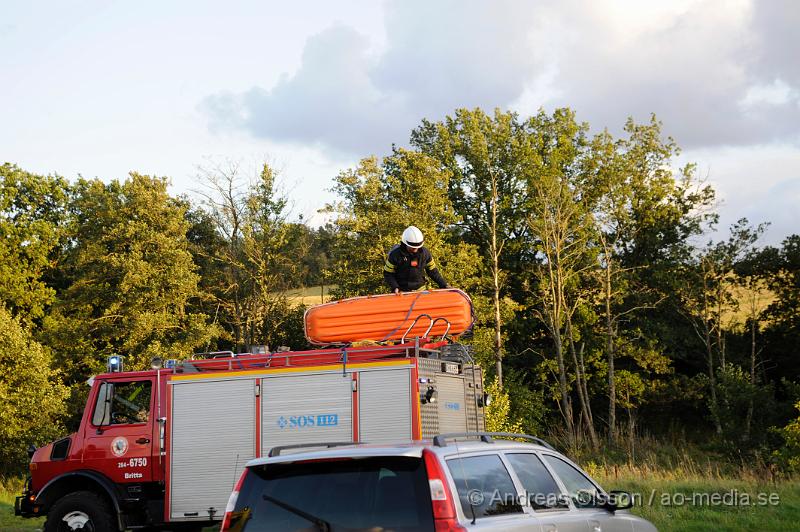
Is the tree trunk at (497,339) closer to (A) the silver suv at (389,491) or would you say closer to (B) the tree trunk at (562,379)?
(B) the tree trunk at (562,379)

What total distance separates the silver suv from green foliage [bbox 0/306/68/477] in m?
33.5

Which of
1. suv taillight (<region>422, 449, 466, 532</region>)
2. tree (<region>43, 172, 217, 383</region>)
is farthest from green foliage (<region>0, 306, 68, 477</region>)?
suv taillight (<region>422, 449, 466, 532</region>)

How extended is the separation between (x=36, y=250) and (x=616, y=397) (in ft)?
101

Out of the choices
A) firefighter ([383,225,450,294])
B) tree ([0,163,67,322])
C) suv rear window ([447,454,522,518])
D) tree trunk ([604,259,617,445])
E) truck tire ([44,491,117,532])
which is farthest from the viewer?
tree trunk ([604,259,617,445])

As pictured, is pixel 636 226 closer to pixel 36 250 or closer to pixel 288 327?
pixel 288 327

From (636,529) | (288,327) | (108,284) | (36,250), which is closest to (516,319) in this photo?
(288,327)

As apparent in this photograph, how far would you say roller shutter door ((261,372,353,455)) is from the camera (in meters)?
12.2

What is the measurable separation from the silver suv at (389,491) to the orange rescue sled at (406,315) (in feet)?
22.8

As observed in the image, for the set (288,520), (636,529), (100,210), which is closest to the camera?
(288,520)

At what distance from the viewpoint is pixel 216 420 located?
1291 centimetres

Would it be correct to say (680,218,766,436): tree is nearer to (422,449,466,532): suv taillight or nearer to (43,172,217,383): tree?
(43,172,217,383): tree

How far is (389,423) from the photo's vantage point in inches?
472

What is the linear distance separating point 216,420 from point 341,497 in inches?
317

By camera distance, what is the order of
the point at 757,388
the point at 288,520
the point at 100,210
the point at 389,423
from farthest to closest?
the point at 100,210, the point at 757,388, the point at 389,423, the point at 288,520
